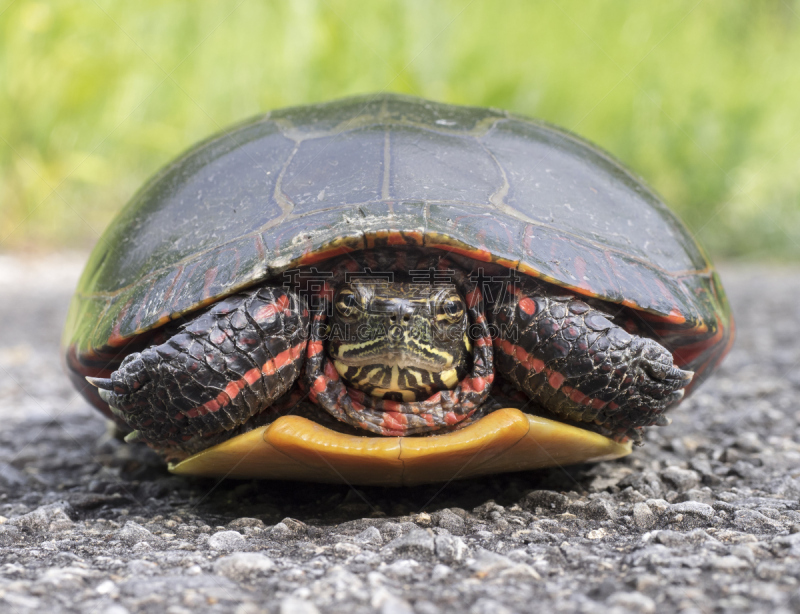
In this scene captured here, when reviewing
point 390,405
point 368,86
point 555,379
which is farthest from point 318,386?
point 368,86

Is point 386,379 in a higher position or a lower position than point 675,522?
higher

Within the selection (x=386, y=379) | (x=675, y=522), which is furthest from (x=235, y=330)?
(x=675, y=522)

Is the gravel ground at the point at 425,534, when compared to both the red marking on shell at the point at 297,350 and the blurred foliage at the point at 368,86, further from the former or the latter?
the blurred foliage at the point at 368,86

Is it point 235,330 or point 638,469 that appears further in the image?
point 638,469

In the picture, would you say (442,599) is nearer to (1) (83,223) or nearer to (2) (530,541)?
(2) (530,541)

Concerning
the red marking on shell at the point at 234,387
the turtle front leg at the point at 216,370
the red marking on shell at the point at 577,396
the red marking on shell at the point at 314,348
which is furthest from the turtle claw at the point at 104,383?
the red marking on shell at the point at 577,396

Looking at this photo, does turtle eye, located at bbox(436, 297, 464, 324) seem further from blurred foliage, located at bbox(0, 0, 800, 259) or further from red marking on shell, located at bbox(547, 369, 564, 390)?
blurred foliage, located at bbox(0, 0, 800, 259)

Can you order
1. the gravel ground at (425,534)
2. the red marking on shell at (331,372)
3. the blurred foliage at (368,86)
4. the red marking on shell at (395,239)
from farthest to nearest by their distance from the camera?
the blurred foliage at (368,86)
the red marking on shell at (331,372)
the red marking on shell at (395,239)
the gravel ground at (425,534)
